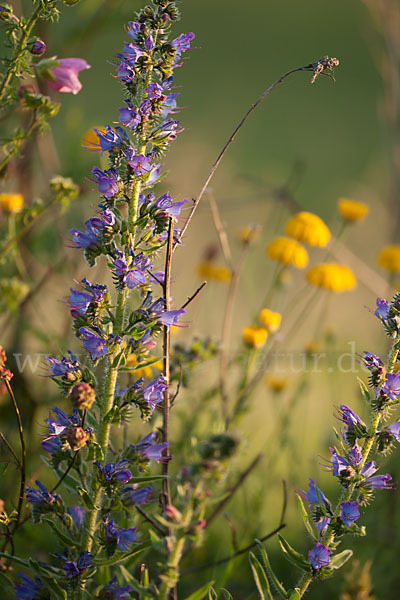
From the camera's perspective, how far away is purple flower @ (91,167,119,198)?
779 mm

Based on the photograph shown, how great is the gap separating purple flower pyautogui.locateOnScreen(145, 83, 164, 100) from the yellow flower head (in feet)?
2.51

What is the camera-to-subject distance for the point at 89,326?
2.66ft

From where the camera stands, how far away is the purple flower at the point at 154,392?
31.4 inches

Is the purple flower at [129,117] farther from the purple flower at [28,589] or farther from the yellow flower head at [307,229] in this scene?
the yellow flower head at [307,229]

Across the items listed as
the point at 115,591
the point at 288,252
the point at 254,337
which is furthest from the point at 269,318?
the point at 115,591

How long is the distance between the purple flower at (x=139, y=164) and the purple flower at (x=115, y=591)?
560 mm

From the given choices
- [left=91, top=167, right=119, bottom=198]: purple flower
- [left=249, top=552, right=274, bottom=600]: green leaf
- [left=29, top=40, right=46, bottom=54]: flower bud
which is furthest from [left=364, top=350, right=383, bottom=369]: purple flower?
[left=29, top=40, right=46, bottom=54]: flower bud

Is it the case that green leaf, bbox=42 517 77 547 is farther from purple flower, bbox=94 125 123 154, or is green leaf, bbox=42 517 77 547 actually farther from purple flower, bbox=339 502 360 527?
purple flower, bbox=94 125 123 154

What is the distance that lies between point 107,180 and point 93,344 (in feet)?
0.72

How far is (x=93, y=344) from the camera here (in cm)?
78

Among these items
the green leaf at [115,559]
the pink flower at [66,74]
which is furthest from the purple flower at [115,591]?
the pink flower at [66,74]

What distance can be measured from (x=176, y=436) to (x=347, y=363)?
0.84m

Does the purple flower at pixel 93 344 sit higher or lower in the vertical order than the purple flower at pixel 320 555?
higher

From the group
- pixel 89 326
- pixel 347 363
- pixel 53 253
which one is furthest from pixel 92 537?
pixel 347 363
